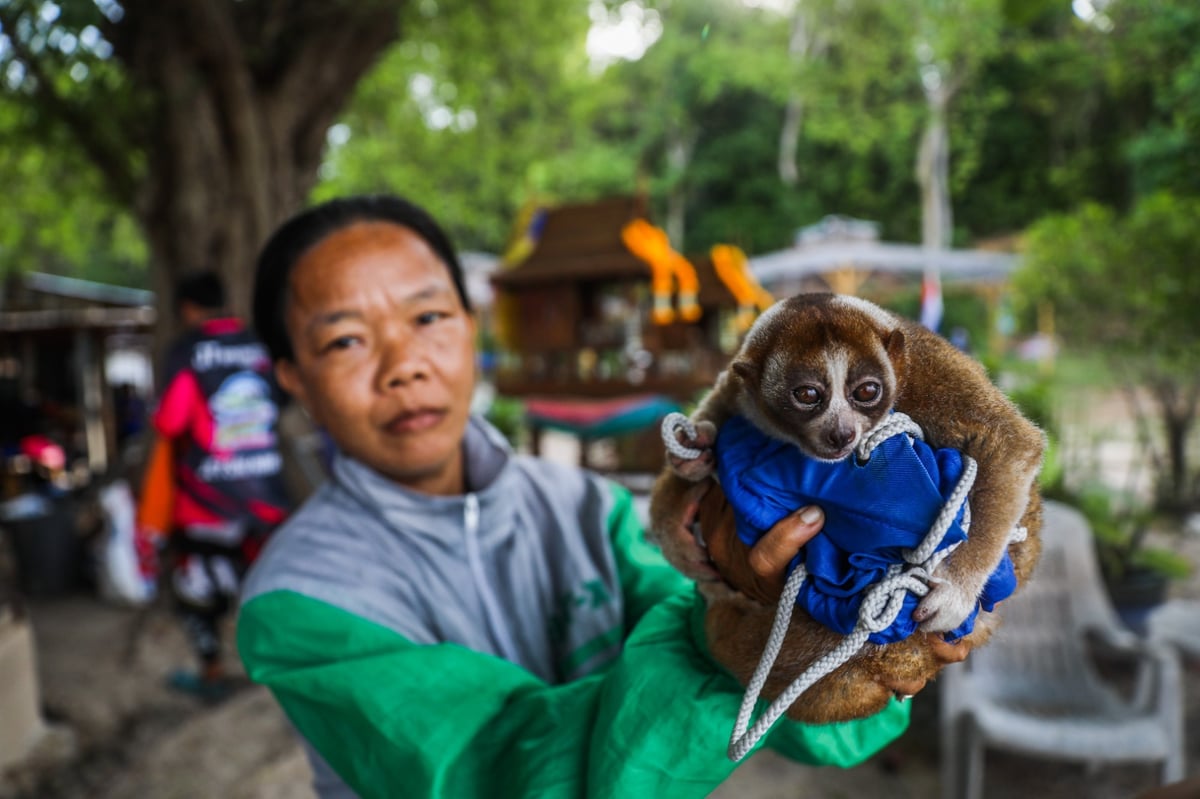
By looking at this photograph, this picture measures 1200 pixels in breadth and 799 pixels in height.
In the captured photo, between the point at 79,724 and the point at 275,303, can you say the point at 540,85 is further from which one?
the point at 275,303

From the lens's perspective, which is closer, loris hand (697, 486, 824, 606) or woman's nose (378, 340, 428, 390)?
loris hand (697, 486, 824, 606)

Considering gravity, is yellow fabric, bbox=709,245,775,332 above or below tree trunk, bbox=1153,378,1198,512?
above

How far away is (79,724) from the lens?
4766 mm

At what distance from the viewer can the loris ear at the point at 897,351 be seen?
1.15 m

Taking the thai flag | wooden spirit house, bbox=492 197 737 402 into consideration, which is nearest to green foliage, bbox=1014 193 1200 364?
the thai flag

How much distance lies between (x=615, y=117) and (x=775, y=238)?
8.66 m

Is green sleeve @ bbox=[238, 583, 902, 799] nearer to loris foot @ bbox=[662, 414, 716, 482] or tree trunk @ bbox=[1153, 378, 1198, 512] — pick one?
loris foot @ bbox=[662, 414, 716, 482]

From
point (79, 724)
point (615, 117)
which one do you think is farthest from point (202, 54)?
point (615, 117)

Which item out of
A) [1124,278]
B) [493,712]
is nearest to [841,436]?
[493,712]

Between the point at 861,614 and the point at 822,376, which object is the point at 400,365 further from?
the point at 861,614

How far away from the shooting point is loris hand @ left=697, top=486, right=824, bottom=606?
0.95m

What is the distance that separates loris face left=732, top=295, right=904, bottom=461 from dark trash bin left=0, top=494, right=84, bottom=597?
306 inches

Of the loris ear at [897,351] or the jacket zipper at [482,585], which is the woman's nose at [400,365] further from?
the loris ear at [897,351]

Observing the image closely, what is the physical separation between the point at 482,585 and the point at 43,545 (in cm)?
717
